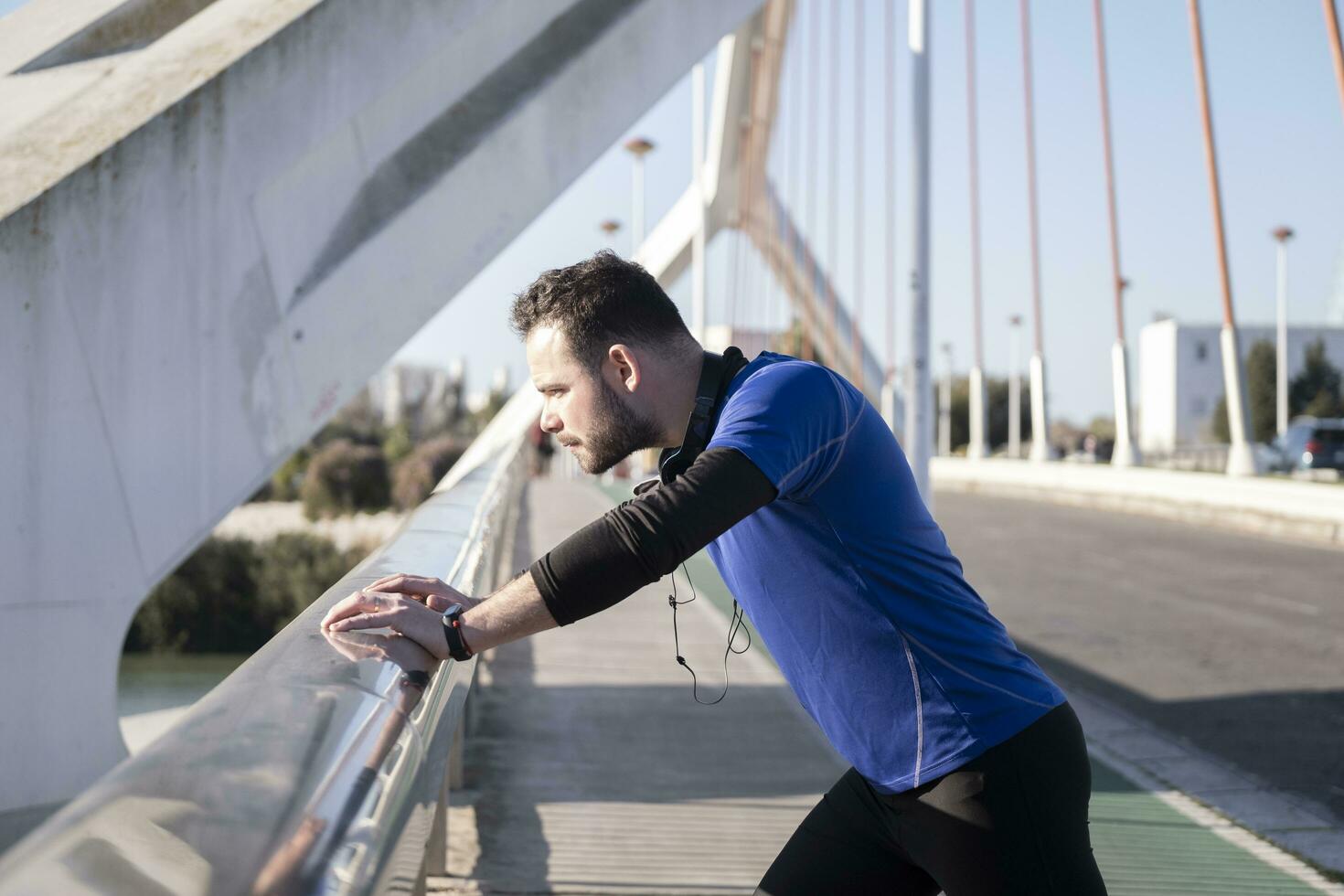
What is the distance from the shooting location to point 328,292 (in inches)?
250

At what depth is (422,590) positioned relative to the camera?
2059mm

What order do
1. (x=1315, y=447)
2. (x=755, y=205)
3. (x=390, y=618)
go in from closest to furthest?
(x=390, y=618), (x=1315, y=447), (x=755, y=205)

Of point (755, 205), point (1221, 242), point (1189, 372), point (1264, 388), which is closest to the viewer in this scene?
point (1221, 242)

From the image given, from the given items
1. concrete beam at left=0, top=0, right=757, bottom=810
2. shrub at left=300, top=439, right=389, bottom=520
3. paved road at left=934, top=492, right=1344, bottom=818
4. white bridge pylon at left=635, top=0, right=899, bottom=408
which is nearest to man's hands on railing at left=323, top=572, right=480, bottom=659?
concrete beam at left=0, top=0, right=757, bottom=810

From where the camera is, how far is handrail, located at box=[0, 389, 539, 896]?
1006 millimetres

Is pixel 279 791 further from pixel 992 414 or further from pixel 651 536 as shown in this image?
pixel 992 414

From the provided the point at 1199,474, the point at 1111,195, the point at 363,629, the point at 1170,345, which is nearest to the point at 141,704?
the point at 1199,474

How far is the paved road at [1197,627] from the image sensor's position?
7.10 meters

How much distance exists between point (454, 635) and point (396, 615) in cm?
9

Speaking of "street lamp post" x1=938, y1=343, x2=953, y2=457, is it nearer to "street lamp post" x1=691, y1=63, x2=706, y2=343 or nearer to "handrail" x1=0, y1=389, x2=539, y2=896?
"street lamp post" x1=691, y1=63, x2=706, y2=343

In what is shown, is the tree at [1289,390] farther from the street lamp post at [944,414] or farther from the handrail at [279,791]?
the handrail at [279,791]

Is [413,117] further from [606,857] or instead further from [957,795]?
[957,795]

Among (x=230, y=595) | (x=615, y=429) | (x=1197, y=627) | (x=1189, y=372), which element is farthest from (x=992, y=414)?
(x=615, y=429)

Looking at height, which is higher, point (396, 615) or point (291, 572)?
Result: point (396, 615)
